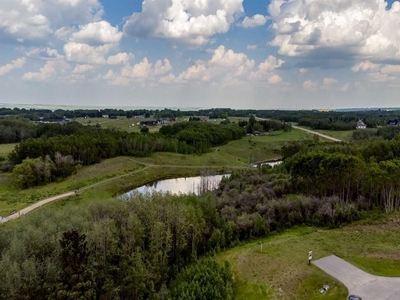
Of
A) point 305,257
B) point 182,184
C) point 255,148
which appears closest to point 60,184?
point 182,184

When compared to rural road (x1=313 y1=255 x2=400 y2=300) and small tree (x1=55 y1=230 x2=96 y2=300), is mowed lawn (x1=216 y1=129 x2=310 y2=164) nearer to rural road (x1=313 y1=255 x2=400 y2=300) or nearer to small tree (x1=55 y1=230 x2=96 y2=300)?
rural road (x1=313 y1=255 x2=400 y2=300)

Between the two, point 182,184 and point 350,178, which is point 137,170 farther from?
point 350,178

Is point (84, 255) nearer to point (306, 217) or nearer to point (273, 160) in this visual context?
point (306, 217)

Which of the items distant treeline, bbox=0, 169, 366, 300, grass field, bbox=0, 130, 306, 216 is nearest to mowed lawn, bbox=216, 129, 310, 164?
grass field, bbox=0, 130, 306, 216

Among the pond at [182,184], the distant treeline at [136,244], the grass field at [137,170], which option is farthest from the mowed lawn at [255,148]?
the distant treeline at [136,244]

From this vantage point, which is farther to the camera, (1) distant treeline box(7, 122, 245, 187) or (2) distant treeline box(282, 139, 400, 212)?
(1) distant treeline box(7, 122, 245, 187)

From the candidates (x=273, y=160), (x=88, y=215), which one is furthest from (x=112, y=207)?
(x=273, y=160)
